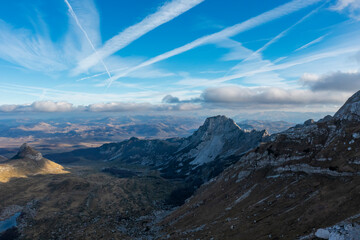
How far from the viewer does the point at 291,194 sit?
70.8 m

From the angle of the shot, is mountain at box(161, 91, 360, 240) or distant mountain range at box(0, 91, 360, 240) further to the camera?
distant mountain range at box(0, 91, 360, 240)

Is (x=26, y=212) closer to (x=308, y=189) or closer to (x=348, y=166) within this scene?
(x=308, y=189)

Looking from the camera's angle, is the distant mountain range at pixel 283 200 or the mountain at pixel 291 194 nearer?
the mountain at pixel 291 194

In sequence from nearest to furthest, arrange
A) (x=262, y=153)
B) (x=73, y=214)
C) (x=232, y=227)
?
(x=232, y=227), (x=262, y=153), (x=73, y=214)

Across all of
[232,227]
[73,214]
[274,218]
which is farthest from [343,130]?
[73,214]

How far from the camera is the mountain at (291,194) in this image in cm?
4866

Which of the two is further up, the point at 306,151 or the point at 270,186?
the point at 306,151

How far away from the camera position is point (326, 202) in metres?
53.9

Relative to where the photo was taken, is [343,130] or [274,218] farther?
[343,130]

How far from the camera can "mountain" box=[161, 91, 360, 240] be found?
4866cm

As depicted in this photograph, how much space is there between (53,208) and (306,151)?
170m

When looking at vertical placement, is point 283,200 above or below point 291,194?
below

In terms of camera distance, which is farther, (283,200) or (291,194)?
(291,194)

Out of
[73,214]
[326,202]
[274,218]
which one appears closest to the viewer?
[326,202]
